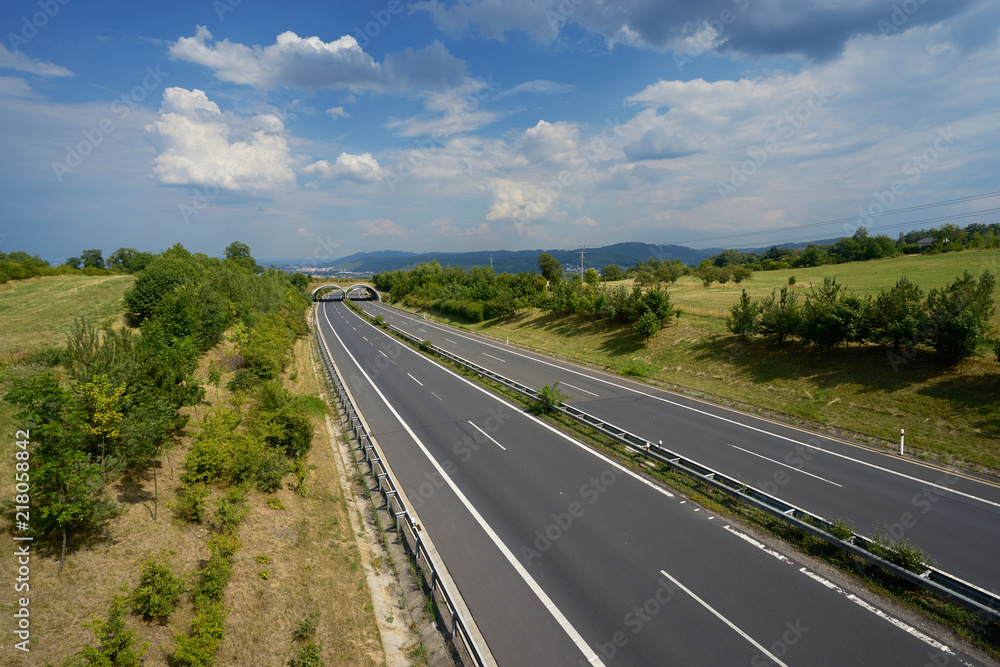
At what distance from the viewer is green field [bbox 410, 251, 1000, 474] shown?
62.0ft

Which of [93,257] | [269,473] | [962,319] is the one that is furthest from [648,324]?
[93,257]

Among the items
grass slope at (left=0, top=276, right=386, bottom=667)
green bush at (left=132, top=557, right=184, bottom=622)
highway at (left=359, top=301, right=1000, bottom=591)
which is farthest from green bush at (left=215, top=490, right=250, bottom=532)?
highway at (left=359, top=301, right=1000, bottom=591)

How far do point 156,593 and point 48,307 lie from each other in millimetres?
39018

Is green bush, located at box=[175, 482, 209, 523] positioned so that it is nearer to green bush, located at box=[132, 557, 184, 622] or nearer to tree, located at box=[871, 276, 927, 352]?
green bush, located at box=[132, 557, 184, 622]

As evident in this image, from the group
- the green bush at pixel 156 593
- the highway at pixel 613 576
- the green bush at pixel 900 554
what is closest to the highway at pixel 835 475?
the green bush at pixel 900 554

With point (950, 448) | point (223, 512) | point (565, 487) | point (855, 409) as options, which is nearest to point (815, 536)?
point (565, 487)

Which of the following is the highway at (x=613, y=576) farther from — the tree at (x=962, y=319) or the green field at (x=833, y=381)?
the tree at (x=962, y=319)

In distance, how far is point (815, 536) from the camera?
11.8 m

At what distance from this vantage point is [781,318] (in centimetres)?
2967

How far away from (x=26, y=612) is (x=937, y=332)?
119 feet

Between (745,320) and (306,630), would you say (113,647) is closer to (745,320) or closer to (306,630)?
(306,630)

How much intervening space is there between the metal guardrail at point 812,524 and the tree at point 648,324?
1979 cm

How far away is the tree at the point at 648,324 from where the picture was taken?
38344mm

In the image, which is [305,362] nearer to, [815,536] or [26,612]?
[26,612]
